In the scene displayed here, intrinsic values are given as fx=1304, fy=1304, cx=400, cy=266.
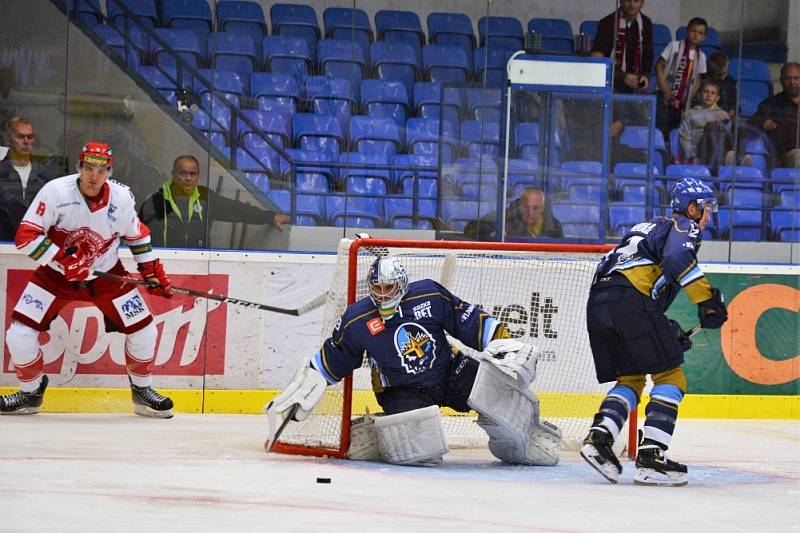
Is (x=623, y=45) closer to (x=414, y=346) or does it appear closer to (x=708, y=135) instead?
(x=708, y=135)

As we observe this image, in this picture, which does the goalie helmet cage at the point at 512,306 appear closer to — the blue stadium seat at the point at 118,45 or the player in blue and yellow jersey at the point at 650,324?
the player in blue and yellow jersey at the point at 650,324

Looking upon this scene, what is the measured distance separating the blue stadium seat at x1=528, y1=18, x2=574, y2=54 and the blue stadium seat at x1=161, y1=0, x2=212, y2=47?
1.88m

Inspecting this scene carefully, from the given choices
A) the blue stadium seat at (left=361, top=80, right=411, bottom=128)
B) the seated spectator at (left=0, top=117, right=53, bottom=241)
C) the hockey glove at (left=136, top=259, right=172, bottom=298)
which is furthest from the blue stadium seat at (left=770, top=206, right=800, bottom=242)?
the seated spectator at (left=0, top=117, right=53, bottom=241)

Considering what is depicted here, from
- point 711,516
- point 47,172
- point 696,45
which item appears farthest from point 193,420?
point 696,45

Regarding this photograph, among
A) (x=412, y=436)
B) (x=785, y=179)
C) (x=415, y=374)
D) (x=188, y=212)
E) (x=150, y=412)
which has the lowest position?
(x=150, y=412)

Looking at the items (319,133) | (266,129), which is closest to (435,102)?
(319,133)

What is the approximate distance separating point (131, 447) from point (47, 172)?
2098 millimetres

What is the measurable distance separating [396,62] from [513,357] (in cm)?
301

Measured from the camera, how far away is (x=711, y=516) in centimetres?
419

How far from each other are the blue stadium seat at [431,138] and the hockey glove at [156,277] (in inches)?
69.4

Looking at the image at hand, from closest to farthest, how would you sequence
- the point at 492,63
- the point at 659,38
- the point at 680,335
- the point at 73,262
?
the point at 680,335 < the point at 73,262 < the point at 492,63 < the point at 659,38

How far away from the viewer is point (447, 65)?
7719 millimetres

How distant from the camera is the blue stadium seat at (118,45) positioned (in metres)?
7.25

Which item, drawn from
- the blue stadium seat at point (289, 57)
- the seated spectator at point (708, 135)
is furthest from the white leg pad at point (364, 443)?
the seated spectator at point (708, 135)
